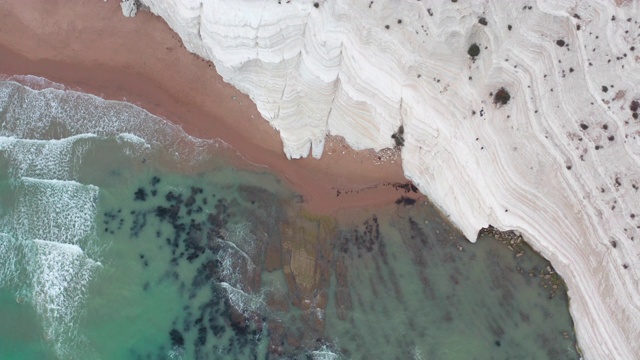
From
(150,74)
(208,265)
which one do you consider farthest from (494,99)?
(150,74)

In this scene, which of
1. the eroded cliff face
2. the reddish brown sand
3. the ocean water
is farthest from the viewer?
the reddish brown sand

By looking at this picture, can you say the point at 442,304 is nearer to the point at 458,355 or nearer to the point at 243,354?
the point at 458,355

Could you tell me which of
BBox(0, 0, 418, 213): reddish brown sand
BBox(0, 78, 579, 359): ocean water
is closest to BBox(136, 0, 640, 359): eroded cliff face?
BBox(0, 0, 418, 213): reddish brown sand

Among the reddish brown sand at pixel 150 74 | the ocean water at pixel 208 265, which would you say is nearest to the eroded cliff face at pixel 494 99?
the reddish brown sand at pixel 150 74

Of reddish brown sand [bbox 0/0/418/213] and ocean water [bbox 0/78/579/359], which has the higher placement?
reddish brown sand [bbox 0/0/418/213]

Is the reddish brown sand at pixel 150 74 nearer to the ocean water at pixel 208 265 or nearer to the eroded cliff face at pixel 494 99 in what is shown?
the ocean water at pixel 208 265

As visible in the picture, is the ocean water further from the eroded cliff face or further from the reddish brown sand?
the eroded cliff face
